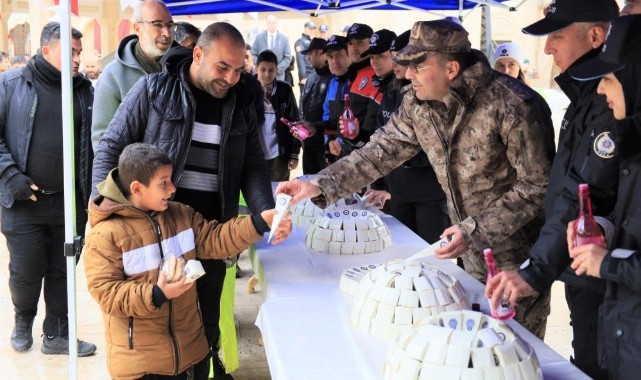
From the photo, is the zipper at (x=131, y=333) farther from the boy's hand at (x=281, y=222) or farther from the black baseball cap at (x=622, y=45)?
the black baseball cap at (x=622, y=45)

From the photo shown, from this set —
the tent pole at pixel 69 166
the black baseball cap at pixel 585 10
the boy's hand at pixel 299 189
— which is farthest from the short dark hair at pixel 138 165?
the black baseball cap at pixel 585 10

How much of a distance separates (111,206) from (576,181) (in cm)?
158

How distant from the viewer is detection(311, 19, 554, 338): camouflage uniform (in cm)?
261

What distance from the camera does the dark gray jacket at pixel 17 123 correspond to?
420 cm

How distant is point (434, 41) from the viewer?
272 centimetres

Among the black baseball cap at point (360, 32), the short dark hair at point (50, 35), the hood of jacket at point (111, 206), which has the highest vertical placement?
the black baseball cap at point (360, 32)

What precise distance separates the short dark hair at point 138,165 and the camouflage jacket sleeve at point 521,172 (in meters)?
1.14

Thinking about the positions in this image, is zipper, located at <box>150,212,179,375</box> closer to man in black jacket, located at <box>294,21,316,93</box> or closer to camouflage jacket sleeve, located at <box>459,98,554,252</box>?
camouflage jacket sleeve, located at <box>459,98,554,252</box>

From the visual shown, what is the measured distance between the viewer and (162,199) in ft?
8.23

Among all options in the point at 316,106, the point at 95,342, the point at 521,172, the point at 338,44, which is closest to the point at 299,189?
the point at 521,172

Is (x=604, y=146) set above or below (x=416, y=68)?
below

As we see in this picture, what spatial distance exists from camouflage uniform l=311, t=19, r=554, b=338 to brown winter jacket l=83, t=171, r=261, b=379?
641 mm

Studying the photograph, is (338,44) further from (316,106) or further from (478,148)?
(478,148)

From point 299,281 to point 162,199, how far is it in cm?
60
